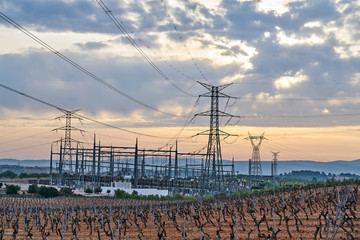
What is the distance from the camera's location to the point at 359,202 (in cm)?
2972

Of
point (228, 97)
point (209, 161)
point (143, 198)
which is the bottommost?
point (143, 198)

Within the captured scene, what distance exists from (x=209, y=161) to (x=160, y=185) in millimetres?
41812

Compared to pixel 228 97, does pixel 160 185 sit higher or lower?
lower

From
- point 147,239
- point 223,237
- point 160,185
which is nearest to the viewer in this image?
point 223,237

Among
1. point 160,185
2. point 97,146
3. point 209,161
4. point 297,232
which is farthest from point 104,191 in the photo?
point 297,232

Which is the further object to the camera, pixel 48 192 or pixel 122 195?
pixel 48 192

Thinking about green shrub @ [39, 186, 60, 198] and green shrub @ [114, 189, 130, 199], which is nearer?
green shrub @ [114, 189, 130, 199]

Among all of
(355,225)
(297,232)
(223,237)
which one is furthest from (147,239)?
(355,225)

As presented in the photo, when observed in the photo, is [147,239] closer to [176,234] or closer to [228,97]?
[176,234]

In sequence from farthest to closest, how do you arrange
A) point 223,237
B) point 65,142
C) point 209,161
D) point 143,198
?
1. point 65,142
2. point 143,198
3. point 209,161
4. point 223,237

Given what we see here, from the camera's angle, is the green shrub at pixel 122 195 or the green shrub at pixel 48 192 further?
the green shrub at pixel 48 192

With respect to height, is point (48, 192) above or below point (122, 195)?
above

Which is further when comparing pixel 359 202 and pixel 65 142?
pixel 65 142

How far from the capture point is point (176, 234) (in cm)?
2445
